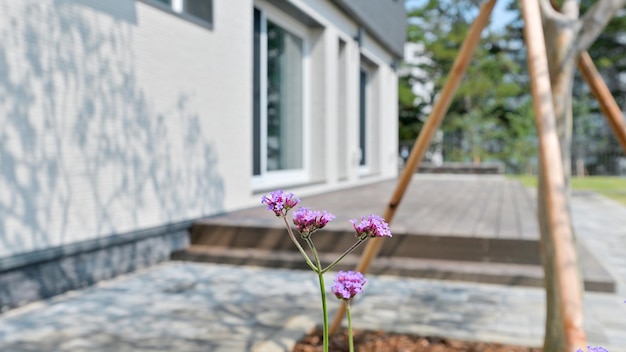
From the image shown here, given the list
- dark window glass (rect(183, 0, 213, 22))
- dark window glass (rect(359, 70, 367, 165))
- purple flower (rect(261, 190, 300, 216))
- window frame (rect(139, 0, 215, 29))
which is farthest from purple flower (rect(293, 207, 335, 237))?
dark window glass (rect(359, 70, 367, 165))

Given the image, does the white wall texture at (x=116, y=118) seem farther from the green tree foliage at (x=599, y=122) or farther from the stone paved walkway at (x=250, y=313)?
the green tree foliage at (x=599, y=122)

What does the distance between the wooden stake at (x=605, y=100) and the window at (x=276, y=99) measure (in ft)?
16.0

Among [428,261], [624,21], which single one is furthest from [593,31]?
[624,21]

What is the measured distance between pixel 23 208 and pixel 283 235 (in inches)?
87.0

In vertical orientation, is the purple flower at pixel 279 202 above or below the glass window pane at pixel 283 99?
below

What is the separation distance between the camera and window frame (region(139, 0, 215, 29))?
198 inches

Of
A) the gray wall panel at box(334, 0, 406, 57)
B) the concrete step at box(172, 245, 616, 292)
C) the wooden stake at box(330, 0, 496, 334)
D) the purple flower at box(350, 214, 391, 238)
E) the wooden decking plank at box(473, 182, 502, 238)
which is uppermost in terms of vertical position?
the gray wall panel at box(334, 0, 406, 57)

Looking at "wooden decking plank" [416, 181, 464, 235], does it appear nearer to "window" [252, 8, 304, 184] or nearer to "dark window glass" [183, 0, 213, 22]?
"window" [252, 8, 304, 184]

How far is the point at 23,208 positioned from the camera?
12.0 feet

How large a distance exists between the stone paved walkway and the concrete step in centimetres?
8

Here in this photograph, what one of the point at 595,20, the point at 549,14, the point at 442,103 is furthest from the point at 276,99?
the point at 595,20

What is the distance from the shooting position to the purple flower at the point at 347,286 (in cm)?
115

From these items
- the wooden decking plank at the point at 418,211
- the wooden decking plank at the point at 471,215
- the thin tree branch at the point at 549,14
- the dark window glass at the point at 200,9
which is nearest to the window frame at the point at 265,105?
the dark window glass at the point at 200,9

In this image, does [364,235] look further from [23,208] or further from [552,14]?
[23,208]
